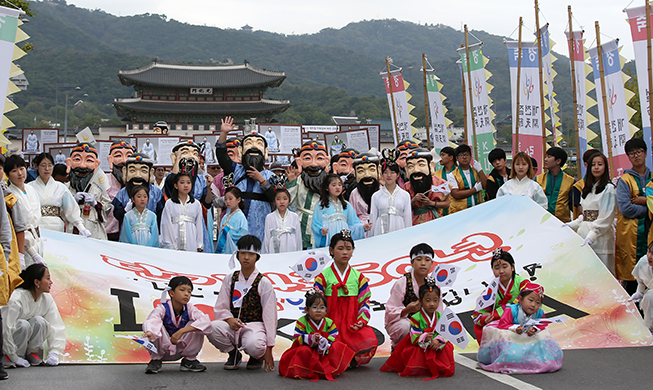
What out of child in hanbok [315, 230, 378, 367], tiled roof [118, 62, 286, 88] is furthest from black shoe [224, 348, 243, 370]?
tiled roof [118, 62, 286, 88]

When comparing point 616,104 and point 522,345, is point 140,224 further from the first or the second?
point 616,104

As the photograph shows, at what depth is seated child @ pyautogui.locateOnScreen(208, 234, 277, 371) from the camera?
14.8ft

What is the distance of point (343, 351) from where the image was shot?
436 cm

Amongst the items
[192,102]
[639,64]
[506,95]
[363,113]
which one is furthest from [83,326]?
[506,95]

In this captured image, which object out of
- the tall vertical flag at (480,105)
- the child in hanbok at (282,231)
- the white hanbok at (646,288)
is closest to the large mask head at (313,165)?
the child in hanbok at (282,231)

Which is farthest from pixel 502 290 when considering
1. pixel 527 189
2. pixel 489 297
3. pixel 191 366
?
pixel 191 366

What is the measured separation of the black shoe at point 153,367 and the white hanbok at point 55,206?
267 centimetres

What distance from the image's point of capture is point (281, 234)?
6.82 metres

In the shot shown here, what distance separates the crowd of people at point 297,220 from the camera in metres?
4.52

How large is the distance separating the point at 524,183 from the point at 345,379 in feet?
11.8

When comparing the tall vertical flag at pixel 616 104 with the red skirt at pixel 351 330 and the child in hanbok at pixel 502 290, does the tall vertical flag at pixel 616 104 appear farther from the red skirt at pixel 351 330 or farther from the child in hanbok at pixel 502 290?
the red skirt at pixel 351 330

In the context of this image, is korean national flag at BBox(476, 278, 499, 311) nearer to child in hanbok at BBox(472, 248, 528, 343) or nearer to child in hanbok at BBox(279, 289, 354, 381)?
child in hanbok at BBox(472, 248, 528, 343)

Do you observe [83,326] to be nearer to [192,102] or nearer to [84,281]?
[84,281]

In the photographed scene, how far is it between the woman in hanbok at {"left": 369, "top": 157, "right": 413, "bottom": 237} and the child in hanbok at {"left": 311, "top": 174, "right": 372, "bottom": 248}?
199 mm
